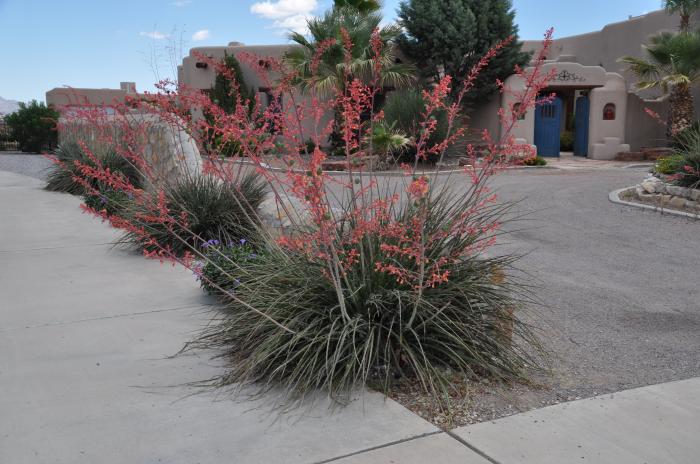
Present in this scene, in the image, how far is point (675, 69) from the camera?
2255cm

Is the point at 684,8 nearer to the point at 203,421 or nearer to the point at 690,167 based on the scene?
the point at 690,167

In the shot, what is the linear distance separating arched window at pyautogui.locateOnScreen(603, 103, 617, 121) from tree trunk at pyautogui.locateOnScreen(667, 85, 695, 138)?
94.8 inches

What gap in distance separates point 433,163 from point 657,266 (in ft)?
43.4

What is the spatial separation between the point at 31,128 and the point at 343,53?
18.2 meters

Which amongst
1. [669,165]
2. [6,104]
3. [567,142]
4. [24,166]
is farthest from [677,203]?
[6,104]

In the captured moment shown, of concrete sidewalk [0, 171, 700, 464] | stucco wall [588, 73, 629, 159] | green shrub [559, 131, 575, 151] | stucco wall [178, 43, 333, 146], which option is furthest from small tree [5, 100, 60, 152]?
concrete sidewalk [0, 171, 700, 464]

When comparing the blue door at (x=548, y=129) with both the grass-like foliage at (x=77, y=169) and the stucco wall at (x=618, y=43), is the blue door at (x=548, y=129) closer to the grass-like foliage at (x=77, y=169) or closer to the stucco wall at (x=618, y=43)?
the stucco wall at (x=618, y=43)

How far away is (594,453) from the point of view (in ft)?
10.8

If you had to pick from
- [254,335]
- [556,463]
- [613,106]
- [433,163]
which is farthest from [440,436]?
[613,106]

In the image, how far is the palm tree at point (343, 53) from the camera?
21.8 m

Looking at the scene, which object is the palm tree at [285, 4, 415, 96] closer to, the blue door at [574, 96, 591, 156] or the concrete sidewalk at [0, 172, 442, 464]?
the blue door at [574, 96, 591, 156]

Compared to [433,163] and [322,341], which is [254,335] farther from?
[433,163]

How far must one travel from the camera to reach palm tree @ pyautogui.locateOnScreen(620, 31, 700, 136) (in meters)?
22.0

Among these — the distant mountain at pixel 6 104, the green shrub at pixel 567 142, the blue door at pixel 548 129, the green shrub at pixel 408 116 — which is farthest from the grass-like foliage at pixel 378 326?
the distant mountain at pixel 6 104
